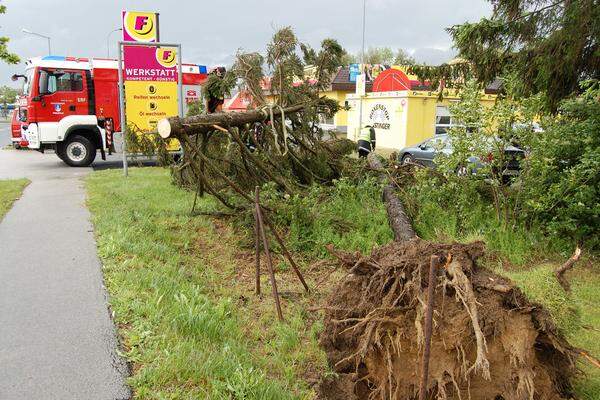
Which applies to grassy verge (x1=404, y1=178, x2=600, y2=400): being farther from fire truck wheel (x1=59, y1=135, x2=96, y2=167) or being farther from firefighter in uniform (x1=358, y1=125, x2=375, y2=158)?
fire truck wheel (x1=59, y1=135, x2=96, y2=167)

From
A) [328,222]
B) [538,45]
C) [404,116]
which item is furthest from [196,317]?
[404,116]

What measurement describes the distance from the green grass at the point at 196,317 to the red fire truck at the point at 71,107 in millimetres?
7759

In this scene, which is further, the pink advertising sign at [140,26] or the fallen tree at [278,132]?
the pink advertising sign at [140,26]

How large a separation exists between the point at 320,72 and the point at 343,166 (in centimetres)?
174

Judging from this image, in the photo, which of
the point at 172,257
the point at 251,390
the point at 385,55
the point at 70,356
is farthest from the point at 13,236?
the point at 385,55

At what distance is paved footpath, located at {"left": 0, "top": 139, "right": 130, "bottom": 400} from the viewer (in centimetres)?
299

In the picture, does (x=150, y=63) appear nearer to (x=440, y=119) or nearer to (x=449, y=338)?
(x=449, y=338)

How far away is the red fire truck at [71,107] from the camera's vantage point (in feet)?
45.0

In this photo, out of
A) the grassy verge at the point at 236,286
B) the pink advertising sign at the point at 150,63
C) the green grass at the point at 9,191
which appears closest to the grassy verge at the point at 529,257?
the grassy verge at the point at 236,286

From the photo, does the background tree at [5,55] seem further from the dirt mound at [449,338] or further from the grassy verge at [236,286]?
the dirt mound at [449,338]

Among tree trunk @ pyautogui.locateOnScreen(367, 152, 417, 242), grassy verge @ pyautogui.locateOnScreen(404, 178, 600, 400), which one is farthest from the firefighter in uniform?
grassy verge @ pyautogui.locateOnScreen(404, 178, 600, 400)

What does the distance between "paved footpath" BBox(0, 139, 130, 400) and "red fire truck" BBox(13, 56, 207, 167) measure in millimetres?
7225

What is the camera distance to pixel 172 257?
5656mm

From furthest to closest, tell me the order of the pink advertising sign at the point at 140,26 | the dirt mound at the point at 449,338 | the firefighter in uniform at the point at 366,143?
1. the firefighter in uniform at the point at 366,143
2. the pink advertising sign at the point at 140,26
3. the dirt mound at the point at 449,338
